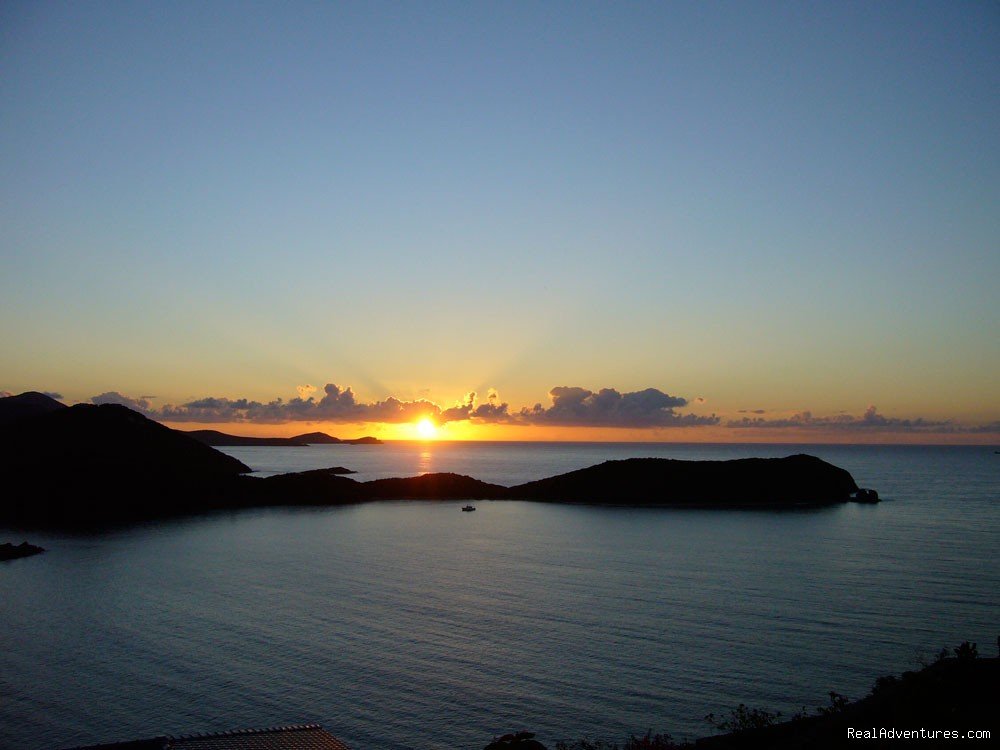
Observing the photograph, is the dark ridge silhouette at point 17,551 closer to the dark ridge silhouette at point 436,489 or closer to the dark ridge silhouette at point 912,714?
the dark ridge silhouette at point 436,489

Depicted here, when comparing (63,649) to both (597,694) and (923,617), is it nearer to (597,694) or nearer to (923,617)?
(597,694)

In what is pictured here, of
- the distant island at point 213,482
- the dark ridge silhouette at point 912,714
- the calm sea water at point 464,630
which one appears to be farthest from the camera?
the distant island at point 213,482

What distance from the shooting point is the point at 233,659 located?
115ft

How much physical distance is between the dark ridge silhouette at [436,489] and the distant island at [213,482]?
0.22 m

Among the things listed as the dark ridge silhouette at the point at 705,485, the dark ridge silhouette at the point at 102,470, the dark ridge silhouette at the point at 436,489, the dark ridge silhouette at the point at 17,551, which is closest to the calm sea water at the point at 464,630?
the dark ridge silhouette at the point at 17,551

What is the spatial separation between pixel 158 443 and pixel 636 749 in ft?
413

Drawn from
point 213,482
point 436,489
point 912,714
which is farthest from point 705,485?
point 912,714

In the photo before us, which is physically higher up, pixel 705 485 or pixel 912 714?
pixel 912 714

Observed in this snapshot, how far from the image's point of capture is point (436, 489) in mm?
137625

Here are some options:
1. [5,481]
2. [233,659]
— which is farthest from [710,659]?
[5,481]

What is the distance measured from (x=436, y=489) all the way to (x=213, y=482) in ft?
137

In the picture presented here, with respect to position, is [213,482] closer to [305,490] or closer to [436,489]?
[305,490]

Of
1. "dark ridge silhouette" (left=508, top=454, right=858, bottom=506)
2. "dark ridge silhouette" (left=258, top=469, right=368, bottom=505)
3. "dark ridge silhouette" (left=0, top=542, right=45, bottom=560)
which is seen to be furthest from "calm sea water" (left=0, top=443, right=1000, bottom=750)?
"dark ridge silhouette" (left=258, top=469, right=368, bottom=505)

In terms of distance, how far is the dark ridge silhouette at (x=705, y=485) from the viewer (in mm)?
124875
